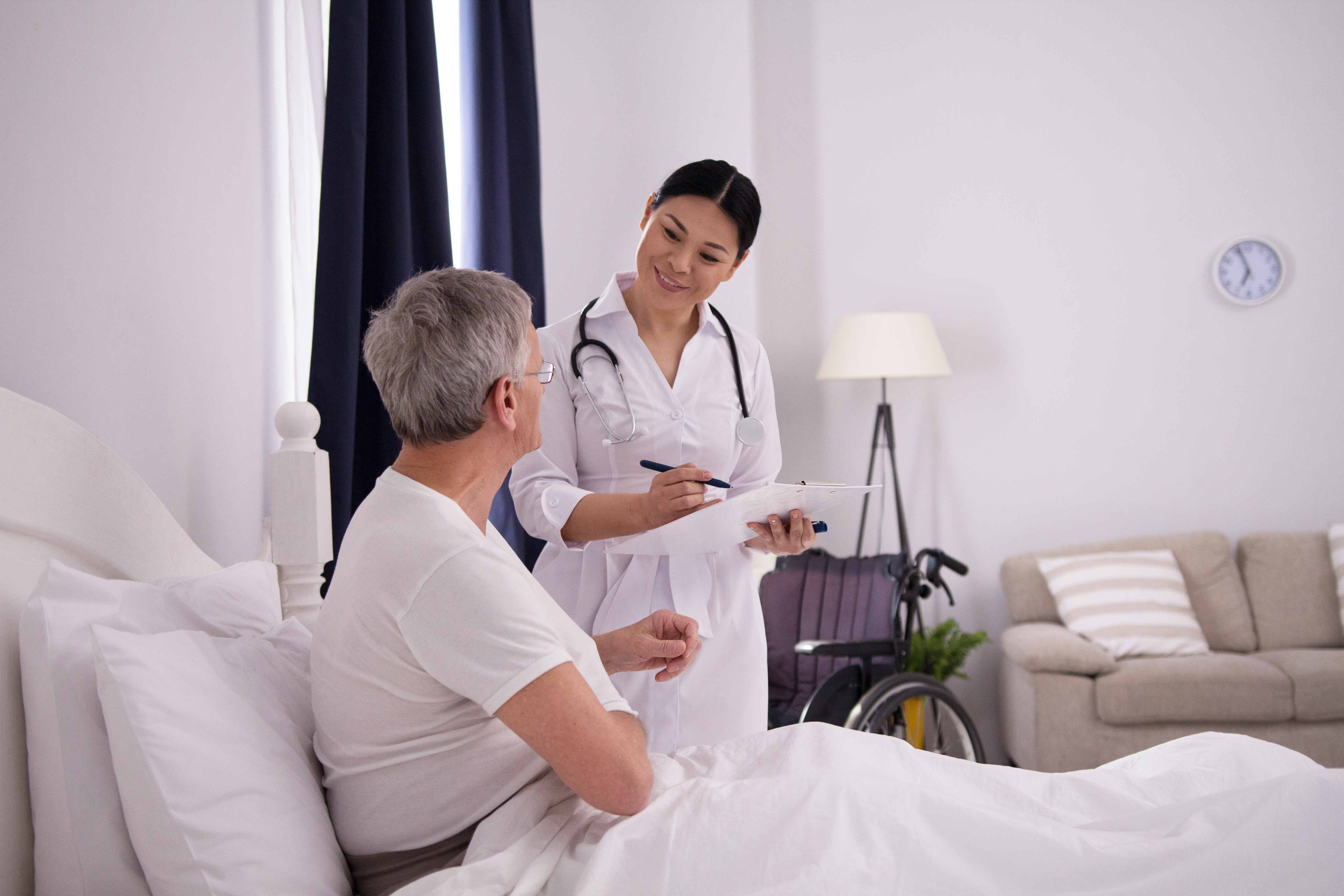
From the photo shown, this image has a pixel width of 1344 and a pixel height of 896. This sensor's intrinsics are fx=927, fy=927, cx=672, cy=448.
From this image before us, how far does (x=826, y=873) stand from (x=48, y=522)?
991mm

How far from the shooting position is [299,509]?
1.50m

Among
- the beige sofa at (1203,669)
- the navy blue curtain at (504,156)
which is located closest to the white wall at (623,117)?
the navy blue curtain at (504,156)

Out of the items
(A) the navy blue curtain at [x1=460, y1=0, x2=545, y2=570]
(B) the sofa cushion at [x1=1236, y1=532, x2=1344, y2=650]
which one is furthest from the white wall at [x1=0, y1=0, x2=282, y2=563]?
(B) the sofa cushion at [x1=1236, y1=532, x2=1344, y2=650]

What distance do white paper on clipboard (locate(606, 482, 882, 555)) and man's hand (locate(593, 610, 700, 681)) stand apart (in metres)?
0.17

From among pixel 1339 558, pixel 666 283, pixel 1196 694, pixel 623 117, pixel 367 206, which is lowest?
pixel 1196 694

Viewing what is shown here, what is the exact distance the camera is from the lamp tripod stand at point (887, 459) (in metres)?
3.72

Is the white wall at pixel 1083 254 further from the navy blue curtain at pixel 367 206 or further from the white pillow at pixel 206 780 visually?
the white pillow at pixel 206 780

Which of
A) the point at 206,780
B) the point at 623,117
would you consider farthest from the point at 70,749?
the point at 623,117

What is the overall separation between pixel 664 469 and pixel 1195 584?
2.97 m

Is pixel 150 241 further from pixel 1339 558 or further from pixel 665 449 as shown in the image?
pixel 1339 558

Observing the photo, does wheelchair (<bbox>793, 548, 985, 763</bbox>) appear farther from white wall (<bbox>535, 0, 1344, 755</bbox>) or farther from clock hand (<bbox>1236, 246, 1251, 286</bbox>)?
clock hand (<bbox>1236, 246, 1251, 286</bbox>)

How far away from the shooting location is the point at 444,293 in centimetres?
107

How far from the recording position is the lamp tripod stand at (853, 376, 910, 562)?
3721mm

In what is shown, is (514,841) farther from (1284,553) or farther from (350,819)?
(1284,553)
